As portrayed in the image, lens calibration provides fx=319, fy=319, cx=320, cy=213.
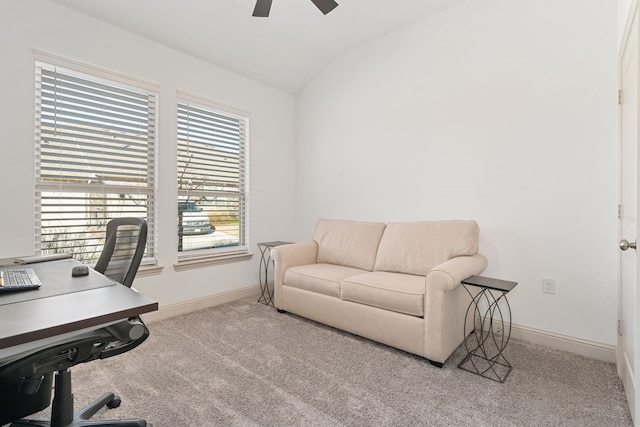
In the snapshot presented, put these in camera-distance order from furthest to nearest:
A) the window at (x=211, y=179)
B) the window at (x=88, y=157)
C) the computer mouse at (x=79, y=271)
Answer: the window at (x=211, y=179) < the window at (x=88, y=157) < the computer mouse at (x=79, y=271)

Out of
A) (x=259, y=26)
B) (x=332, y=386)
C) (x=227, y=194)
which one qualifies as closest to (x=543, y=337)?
(x=332, y=386)

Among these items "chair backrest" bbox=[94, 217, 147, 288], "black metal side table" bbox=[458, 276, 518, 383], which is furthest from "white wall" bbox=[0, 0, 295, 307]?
"black metal side table" bbox=[458, 276, 518, 383]

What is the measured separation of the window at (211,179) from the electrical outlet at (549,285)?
2.96 metres

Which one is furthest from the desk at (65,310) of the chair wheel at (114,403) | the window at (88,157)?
the window at (88,157)

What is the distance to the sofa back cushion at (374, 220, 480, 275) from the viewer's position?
2.63 m

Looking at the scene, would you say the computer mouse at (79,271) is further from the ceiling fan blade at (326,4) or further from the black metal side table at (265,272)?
the black metal side table at (265,272)

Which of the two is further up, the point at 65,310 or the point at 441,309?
the point at 65,310

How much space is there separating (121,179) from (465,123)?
3.12 m

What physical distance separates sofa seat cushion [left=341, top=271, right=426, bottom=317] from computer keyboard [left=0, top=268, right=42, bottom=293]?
192cm

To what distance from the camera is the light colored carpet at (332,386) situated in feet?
5.34

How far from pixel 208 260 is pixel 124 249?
164cm

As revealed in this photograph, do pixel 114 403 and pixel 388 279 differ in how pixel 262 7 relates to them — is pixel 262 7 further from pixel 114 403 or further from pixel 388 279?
pixel 114 403

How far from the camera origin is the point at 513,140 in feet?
8.57

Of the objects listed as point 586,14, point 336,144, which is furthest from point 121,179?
point 586,14
